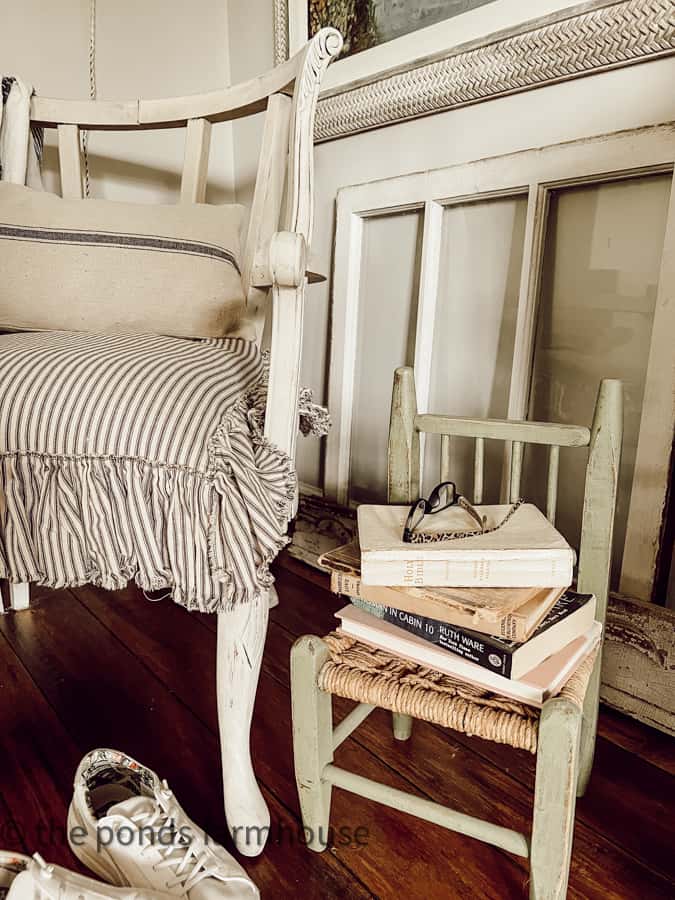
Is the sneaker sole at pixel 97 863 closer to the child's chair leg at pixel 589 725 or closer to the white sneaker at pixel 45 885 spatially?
the white sneaker at pixel 45 885

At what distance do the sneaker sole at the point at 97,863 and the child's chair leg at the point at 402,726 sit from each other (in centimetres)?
41

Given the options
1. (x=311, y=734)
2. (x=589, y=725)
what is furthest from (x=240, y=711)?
(x=589, y=725)

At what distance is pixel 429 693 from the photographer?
0.60 meters

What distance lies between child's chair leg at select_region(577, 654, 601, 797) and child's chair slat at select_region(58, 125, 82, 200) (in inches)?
46.4

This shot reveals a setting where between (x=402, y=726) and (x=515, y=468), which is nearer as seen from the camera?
(x=515, y=468)

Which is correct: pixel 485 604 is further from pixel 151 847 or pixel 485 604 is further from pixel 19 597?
pixel 19 597

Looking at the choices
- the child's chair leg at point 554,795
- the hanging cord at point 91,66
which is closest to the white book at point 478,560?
the child's chair leg at point 554,795

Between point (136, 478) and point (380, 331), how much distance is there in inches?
33.2

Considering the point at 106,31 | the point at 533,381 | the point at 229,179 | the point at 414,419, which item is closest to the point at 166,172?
the point at 229,179

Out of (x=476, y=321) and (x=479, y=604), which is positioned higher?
(x=476, y=321)

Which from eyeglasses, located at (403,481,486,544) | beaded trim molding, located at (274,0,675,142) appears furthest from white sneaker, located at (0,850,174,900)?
beaded trim molding, located at (274,0,675,142)

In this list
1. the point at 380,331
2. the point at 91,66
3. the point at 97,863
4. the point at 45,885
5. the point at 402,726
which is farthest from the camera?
the point at 91,66

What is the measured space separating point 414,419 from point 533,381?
42 cm

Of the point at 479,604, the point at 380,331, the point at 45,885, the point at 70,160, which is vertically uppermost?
the point at 70,160
